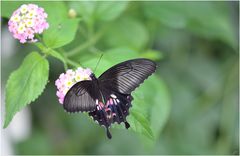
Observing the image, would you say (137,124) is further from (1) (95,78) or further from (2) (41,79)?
(2) (41,79)

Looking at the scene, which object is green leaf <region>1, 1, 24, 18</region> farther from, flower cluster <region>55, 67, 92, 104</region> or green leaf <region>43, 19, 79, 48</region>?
flower cluster <region>55, 67, 92, 104</region>

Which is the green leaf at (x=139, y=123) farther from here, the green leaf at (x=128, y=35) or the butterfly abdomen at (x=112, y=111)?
the green leaf at (x=128, y=35)

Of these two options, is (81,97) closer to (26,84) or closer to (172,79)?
(26,84)

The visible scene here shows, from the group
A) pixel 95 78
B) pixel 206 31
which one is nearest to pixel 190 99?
pixel 206 31

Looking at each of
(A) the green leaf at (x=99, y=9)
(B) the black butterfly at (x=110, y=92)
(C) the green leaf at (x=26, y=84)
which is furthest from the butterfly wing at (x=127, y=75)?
(A) the green leaf at (x=99, y=9)

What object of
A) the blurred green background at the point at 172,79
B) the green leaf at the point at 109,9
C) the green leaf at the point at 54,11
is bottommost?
the blurred green background at the point at 172,79

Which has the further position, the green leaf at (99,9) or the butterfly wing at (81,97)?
the green leaf at (99,9)

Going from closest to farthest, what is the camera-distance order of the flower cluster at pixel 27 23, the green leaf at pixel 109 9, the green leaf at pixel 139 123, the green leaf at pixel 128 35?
the green leaf at pixel 139 123 < the flower cluster at pixel 27 23 < the green leaf at pixel 109 9 < the green leaf at pixel 128 35

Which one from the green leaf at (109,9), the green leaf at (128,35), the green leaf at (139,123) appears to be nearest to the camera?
the green leaf at (139,123)

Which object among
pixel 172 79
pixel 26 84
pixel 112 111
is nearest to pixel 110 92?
pixel 112 111
